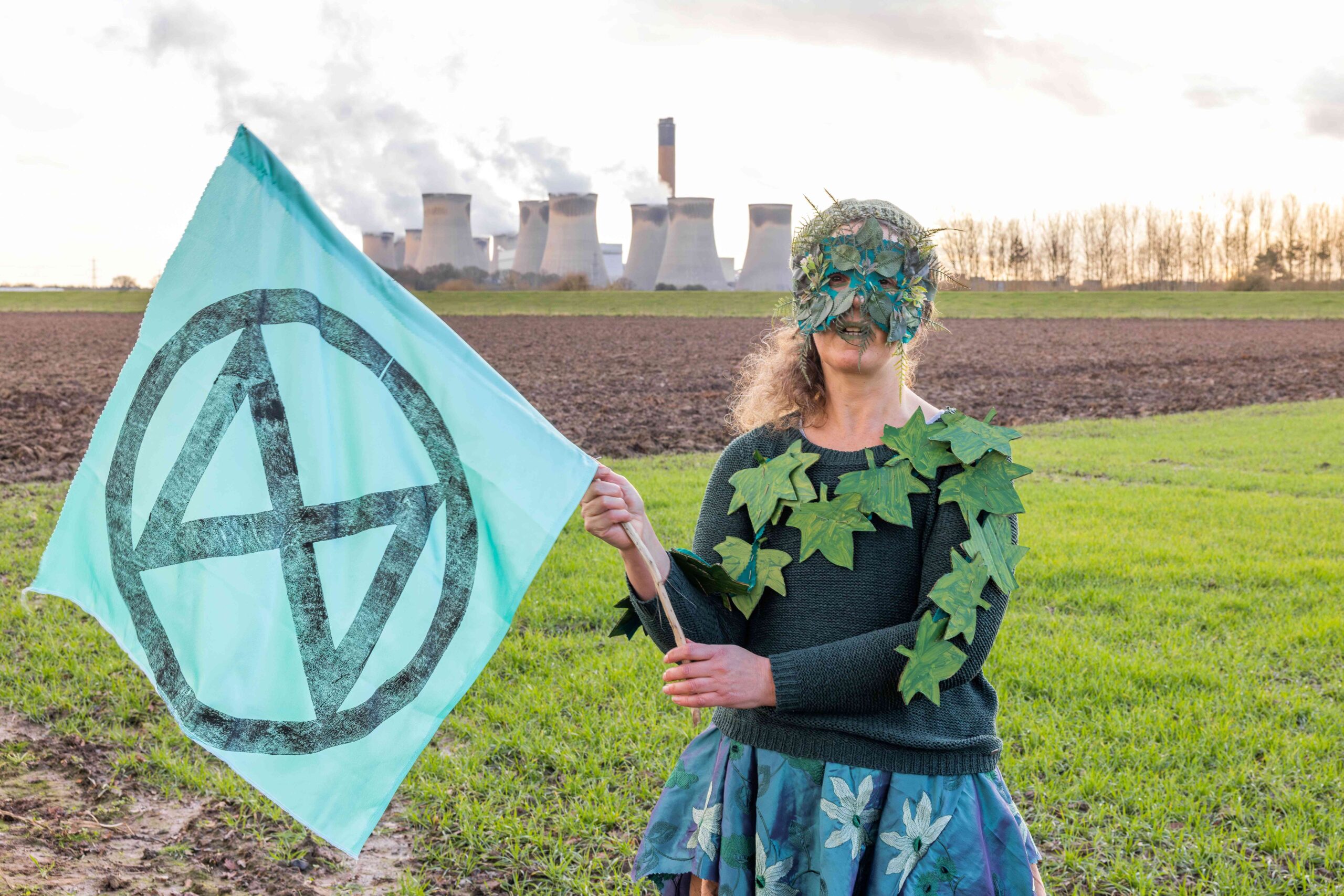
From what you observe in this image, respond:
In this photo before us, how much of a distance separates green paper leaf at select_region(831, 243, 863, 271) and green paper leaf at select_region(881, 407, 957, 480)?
12.1 inches

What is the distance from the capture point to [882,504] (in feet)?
5.99

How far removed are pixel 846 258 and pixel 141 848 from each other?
2.88 m

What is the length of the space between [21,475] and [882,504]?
9727 millimetres

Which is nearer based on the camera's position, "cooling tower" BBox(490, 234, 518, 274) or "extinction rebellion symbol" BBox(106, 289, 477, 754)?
"extinction rebellion symbol" BBox(106, 289, 477, 754)

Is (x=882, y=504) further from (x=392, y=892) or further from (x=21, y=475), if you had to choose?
(x=21, y=475)

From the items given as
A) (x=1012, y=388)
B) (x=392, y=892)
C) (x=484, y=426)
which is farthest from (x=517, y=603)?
(x=1012, y=388)

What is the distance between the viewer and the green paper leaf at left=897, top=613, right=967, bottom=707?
5.69ft

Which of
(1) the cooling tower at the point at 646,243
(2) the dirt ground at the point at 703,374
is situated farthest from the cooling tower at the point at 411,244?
A: (2) the dirt ground at the point at 703,374

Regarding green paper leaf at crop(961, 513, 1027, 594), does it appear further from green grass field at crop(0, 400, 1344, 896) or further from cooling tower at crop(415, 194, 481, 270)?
cooling tower at crop(415, 194, 481, 270)

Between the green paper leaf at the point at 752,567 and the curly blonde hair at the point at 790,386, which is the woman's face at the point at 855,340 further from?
the green paper leaf at the point at 752,567

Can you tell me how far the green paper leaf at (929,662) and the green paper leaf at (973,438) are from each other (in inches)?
11.7

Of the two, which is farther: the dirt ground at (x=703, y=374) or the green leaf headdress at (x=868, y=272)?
the dirt ground at (x=703, y=374)

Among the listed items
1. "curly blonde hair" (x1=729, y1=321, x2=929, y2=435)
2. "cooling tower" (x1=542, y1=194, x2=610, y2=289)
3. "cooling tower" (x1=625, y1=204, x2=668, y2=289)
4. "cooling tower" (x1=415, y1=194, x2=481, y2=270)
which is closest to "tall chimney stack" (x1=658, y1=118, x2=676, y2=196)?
"cooling tower" (x1=625, y1=204, x2=668, y2=289)

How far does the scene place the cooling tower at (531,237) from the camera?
63.9 metres
